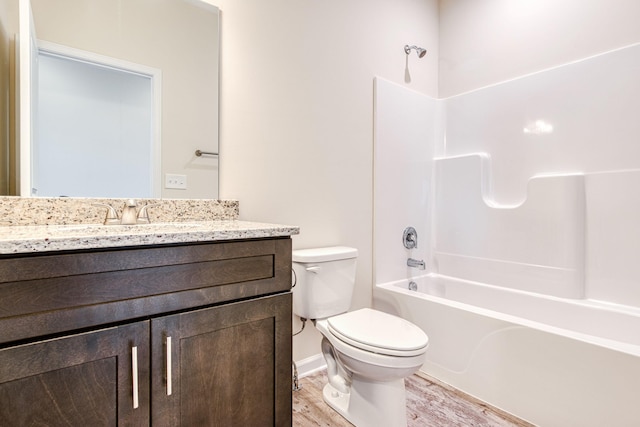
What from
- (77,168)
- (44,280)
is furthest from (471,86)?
(44,280)

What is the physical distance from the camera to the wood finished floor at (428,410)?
4.85 feet

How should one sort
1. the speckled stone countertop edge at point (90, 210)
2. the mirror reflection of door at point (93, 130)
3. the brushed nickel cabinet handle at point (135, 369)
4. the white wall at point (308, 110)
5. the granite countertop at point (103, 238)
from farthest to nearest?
1. the white wall at point (308, 110)
2. the mirror reflection of door at point (93, 130)
3. the speckled stone countertop edge at point (90, 210)
4. the brushed nickel cabinet handle at point (135, 369)
5. the granite countertop at point (103, 238)

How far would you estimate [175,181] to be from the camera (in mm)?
1450

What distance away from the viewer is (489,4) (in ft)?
7.55

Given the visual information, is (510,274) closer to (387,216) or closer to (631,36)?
(387,216)

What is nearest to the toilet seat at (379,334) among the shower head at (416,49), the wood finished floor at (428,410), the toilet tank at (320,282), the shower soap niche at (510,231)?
the toilet tank at (320,282)

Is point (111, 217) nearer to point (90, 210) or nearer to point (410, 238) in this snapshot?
point (90, 210)

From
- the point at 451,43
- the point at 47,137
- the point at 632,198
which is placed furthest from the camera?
the point at 451,43

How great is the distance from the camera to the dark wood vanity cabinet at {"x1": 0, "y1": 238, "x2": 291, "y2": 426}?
714 millimetres

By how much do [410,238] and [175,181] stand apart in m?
1.61

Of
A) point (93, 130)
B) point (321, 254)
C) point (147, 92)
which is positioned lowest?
point (321, 254)

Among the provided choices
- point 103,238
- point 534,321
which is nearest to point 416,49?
point 534,321

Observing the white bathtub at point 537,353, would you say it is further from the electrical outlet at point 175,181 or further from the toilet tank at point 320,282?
the electrical outlet at point 175,181

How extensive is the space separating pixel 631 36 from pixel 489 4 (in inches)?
35.6
